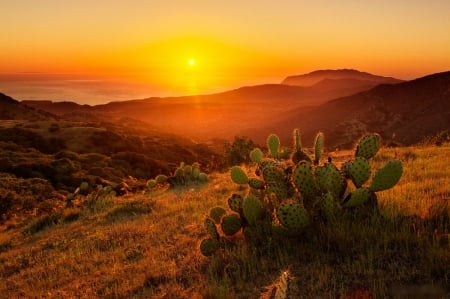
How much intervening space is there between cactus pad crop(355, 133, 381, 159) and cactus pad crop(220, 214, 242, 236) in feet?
8.33

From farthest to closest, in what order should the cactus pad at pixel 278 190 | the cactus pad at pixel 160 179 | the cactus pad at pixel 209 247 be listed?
the cactus pad at pixel 160 179, the cactus pad at pixel 278 190, the cactus pad at pixel 209 247

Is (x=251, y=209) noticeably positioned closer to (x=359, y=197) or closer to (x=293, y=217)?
(x=293, y=217)

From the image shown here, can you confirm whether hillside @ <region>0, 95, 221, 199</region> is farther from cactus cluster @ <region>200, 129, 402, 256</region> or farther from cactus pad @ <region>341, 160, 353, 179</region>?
cactus pad @ <region>341, 160, 353, 179</region>

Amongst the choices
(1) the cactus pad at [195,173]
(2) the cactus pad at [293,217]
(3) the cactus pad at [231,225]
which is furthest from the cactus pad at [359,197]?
(1) the cactus pad at [195,173]

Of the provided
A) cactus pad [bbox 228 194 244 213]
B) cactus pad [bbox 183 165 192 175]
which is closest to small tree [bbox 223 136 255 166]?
cactus pad [bbox 183 165 192 175]

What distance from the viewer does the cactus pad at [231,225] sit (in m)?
6.98

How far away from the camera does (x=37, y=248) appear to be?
406 inches

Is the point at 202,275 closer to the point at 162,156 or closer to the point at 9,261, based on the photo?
the point at 9,261

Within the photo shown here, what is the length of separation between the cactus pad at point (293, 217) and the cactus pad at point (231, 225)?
1.14 metres

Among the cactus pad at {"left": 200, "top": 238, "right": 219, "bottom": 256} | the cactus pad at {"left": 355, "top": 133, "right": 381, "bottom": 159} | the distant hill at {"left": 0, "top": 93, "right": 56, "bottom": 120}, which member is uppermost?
the distant hill at {"left": 0, "top": 93, "right": 56, "bottom": 120}

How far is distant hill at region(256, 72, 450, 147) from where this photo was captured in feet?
353

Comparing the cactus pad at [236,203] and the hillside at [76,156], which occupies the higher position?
the cactus pad at [236,203]

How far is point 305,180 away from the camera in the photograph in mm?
6594

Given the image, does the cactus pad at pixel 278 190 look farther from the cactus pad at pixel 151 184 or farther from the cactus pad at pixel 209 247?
the cactus pad at pixel 151 184
